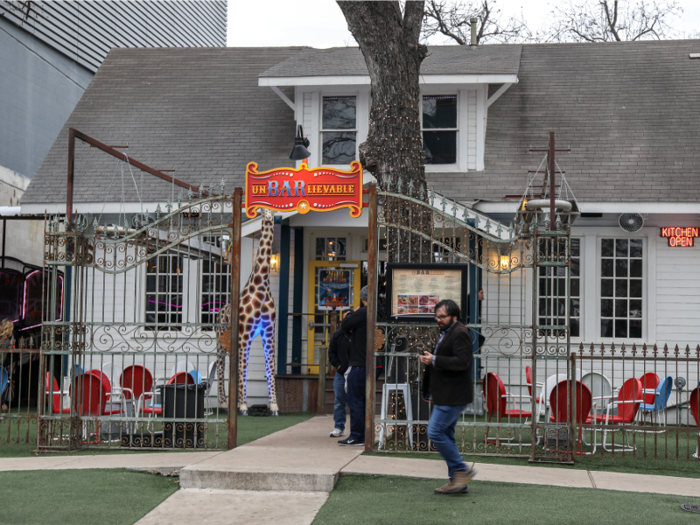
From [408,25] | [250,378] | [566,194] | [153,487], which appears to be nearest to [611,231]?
[566,194]

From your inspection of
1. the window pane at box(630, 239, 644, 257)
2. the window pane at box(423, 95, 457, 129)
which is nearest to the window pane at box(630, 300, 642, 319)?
the window pane at box(630, 239, 644, 257)

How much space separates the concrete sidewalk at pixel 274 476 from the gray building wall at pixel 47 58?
39.1 feet

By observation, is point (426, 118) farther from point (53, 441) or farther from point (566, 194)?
point (53, 441)

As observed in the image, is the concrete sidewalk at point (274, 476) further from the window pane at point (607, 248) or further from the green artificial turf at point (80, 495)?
the window pane at point (607, 248)

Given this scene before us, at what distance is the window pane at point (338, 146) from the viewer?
50.9 feet

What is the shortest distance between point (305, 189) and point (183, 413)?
296 centimetres

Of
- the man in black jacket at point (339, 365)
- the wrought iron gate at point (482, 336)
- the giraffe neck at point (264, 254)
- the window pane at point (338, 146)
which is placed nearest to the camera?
the wrought iron gate at point (482, 336)

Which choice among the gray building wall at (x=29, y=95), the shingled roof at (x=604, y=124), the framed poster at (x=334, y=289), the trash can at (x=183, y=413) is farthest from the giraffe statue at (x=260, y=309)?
the gray building wall at (x=29, y=95)

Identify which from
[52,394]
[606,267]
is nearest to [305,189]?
[52,394]

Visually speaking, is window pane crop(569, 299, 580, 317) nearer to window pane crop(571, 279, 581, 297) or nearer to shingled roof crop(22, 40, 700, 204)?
window pane crop(571, 279, 581, 297)

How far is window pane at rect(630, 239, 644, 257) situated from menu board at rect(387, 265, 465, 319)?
681cm

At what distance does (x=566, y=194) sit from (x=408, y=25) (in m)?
5.10

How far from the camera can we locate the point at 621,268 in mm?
14281

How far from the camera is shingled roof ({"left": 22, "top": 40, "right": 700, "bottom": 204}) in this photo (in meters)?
14.6
